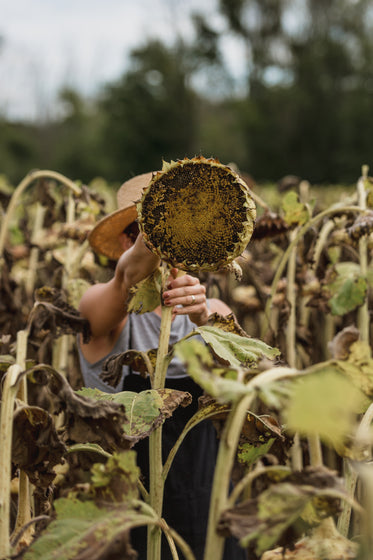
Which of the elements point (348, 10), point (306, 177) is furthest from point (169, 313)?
point (348, 10)

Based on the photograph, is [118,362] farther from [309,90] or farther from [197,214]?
[309,90]

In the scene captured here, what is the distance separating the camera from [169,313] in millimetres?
1083

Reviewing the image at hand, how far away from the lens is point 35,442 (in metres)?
0.93

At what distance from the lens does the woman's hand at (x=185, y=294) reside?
110cm

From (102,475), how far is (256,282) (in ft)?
5.94

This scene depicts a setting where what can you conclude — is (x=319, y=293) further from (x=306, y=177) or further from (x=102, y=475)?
(x=306, y=177)

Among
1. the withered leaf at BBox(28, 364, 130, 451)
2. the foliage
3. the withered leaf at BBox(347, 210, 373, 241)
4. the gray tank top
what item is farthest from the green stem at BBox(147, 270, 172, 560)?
the withered leaf at BBox(347, 210, 373, 241)

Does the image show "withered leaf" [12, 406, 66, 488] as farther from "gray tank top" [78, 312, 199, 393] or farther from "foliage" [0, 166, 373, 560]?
"gray tank top" [78, 312, 199, 393]

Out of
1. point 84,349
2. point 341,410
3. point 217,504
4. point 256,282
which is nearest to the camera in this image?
point 341,410

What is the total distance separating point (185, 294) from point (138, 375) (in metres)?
0.52

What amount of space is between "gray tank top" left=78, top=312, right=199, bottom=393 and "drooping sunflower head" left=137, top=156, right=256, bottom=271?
26.3 inches

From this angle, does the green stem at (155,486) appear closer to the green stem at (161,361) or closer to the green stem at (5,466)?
the green stem at (161,361)

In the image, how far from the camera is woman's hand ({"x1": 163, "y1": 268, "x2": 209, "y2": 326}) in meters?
1.10

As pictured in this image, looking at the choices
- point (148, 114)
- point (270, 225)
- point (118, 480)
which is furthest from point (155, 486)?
point (148, 114)
